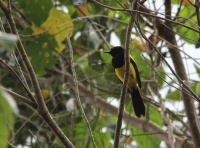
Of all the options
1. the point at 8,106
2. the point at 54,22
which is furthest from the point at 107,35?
the point at 8,106

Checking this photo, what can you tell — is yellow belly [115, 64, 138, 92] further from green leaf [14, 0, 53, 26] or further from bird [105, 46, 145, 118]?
green leaf [14, 0, 53, 26]

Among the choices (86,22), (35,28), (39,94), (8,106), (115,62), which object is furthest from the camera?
(86,22)

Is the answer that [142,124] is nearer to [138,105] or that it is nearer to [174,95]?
[138,105]

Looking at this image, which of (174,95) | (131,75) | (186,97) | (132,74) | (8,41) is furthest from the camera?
(174,95)

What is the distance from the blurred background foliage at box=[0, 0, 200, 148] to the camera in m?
2.91

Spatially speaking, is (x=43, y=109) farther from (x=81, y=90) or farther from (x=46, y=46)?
(x=81, y=90)

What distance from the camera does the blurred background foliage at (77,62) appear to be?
9.55 feet

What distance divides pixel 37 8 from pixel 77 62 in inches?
28.4

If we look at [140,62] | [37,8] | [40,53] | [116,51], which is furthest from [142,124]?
[37,8]

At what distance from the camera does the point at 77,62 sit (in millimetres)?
3336

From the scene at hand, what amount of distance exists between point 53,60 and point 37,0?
0.56 meters

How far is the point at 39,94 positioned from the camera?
1455 millimetres

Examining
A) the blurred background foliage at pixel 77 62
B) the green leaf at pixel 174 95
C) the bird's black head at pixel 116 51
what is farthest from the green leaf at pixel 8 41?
the green leaf at pixel 174 95

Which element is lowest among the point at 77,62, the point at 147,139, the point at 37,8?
the point at 147,139
